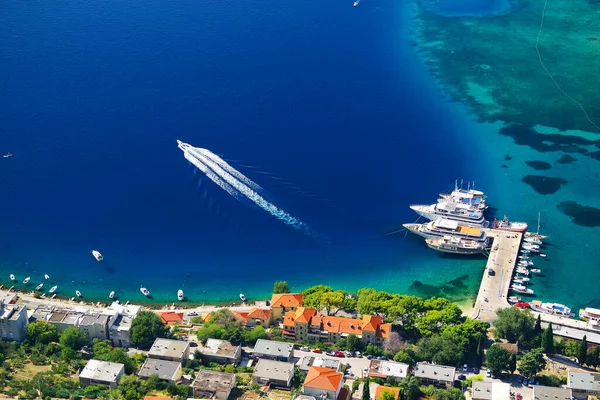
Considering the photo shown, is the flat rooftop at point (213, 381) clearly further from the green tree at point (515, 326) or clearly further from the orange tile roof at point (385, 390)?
the green tree at point (515, 326)

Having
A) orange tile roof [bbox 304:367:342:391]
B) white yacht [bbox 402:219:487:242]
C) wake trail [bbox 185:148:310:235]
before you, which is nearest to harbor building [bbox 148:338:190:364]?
orange tile roof [bbox 304:367:342:391]

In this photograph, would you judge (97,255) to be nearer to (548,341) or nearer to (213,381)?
(213,381)

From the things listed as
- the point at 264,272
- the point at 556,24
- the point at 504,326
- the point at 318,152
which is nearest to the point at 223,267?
the point at 264,272

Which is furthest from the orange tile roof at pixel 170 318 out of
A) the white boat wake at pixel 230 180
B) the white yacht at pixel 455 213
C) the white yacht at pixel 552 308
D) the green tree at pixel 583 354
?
the green tree at pixel 583 354

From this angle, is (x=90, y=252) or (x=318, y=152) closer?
(x=90, y=252)

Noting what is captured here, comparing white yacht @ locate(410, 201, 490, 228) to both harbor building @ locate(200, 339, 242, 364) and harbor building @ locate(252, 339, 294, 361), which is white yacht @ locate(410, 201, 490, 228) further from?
harbor building @ locate(200, 339, 242, 364)

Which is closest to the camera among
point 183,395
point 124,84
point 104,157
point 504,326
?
point 183,395

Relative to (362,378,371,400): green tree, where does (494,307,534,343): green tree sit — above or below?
above

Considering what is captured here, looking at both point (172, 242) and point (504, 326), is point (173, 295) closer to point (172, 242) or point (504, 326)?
point (172, 242)
